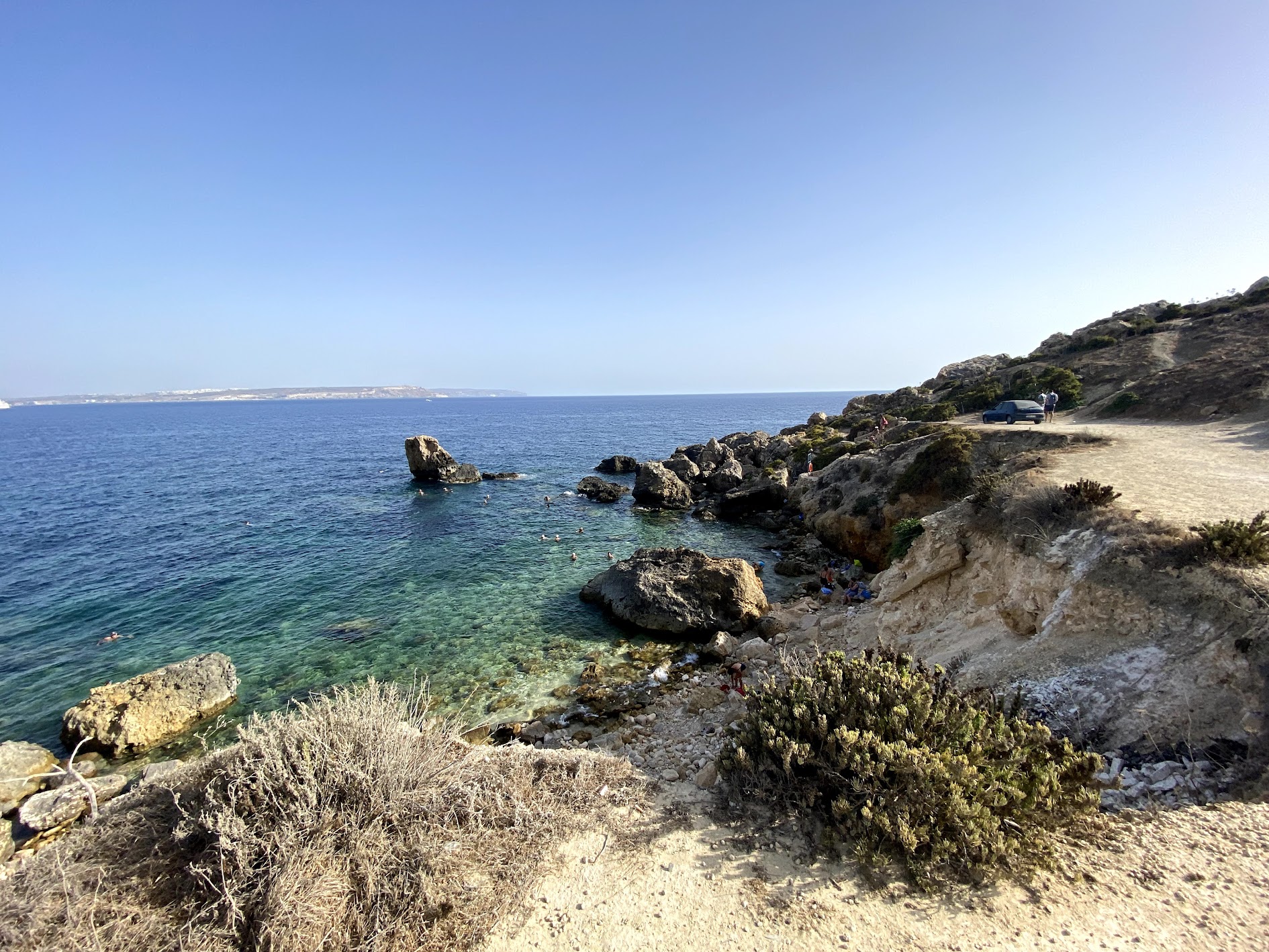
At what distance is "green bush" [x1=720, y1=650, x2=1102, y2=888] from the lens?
5469mm

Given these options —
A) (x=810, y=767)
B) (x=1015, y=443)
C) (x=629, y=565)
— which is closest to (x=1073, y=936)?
(x=810, y=767)

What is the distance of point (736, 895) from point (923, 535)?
11659 mm

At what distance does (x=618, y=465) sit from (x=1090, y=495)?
41.3 metres

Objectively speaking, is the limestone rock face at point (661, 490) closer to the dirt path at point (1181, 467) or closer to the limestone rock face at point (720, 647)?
the limestone rock face at point (720, 647)

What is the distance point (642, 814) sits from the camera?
6781mm

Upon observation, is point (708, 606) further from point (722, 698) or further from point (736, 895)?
point (736, 895)

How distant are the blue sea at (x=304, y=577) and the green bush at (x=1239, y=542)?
13589 mm

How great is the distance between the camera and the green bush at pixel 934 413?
109ft

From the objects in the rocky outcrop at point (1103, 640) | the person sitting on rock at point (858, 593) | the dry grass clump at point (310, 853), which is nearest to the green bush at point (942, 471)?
the person sitting on rock at point (858, 593)


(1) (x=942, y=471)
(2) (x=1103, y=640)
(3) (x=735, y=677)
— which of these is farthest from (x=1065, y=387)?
(3) (x=735, y=677)

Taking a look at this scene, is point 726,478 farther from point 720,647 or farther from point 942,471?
point 720,647

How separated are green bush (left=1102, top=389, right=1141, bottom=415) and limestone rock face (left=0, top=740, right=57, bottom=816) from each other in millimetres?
40060

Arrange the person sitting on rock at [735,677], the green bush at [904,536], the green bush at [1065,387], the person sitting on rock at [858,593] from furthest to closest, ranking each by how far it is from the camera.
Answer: the green bush at [1065,387]
the person sitting on rock at [858,593]
the green bush at [904,536]
the person sitting on rock at [735,677]

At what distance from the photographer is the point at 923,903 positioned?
5211 millimetres
